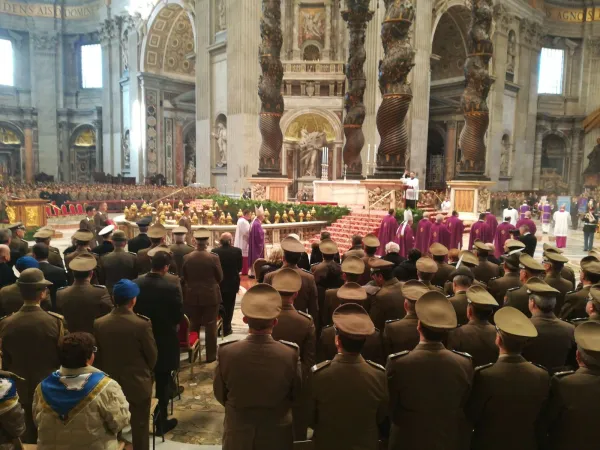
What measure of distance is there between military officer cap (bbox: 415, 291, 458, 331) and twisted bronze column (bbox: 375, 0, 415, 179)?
11659 mm

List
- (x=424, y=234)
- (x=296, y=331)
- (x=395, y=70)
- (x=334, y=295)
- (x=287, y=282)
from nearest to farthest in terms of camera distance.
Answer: (x=296, y=331), (x=287, y=282), (x=334, y=295), (x=424, y=234), (x=395, y=70)

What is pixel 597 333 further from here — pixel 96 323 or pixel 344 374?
pixel 96 323

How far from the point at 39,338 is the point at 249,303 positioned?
1.88m

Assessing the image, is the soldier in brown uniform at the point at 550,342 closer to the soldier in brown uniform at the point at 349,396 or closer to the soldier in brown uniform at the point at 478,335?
the soldier in brown uniform at the point at 478,335

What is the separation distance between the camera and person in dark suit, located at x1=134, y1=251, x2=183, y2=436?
450 cm

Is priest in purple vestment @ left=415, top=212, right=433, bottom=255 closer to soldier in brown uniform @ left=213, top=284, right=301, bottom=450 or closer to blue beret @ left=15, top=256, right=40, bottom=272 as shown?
blue beret @ left=15, top=256, right=40, bottom=272

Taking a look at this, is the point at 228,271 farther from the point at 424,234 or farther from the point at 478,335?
the point at 424,234

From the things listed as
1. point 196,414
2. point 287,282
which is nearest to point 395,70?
point 287,282

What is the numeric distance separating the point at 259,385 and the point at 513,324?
1.71 metres

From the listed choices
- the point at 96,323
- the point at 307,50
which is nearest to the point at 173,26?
the point at 307,50

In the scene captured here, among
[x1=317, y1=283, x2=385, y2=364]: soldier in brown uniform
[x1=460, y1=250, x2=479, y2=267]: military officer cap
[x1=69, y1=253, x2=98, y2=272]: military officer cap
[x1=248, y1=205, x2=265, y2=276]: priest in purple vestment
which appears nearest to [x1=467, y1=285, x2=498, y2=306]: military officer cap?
[x1=317, y1=283, x2=385, y2=364]: soldier in brown uniform

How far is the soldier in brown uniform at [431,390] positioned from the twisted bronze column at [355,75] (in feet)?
55.8

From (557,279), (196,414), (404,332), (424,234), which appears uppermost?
(557,279)

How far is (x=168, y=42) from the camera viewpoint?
1476 inches
